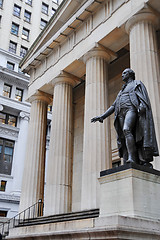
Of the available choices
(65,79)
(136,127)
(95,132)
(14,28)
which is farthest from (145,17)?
(14,28)

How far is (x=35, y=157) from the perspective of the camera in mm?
22562

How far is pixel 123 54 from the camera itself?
2211cm

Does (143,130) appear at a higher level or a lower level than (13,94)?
lower

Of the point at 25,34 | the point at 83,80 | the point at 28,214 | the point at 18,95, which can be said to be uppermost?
the point at 25,34

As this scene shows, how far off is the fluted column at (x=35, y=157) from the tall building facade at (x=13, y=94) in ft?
51.6

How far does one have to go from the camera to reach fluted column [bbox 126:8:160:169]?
1355cm

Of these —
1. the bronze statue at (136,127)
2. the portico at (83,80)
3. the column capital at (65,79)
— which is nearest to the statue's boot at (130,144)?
the bronze statue at (136,127)

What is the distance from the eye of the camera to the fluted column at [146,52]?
1355cm

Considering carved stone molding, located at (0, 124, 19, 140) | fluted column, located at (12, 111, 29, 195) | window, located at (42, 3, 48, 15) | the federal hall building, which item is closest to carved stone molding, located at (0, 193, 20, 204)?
fluted column, located at (12, 111, 29, 195)

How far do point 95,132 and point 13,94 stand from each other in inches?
1104

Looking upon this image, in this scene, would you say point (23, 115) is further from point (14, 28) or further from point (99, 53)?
point (99, 53)

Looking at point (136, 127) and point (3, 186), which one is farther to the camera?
→ point (3, 186)

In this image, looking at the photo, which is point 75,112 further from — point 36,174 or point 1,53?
point 1,53

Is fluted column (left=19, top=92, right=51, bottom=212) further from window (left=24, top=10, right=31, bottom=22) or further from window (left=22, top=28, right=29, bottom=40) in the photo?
window (left=24, top=10, right=31, bottom=22)
